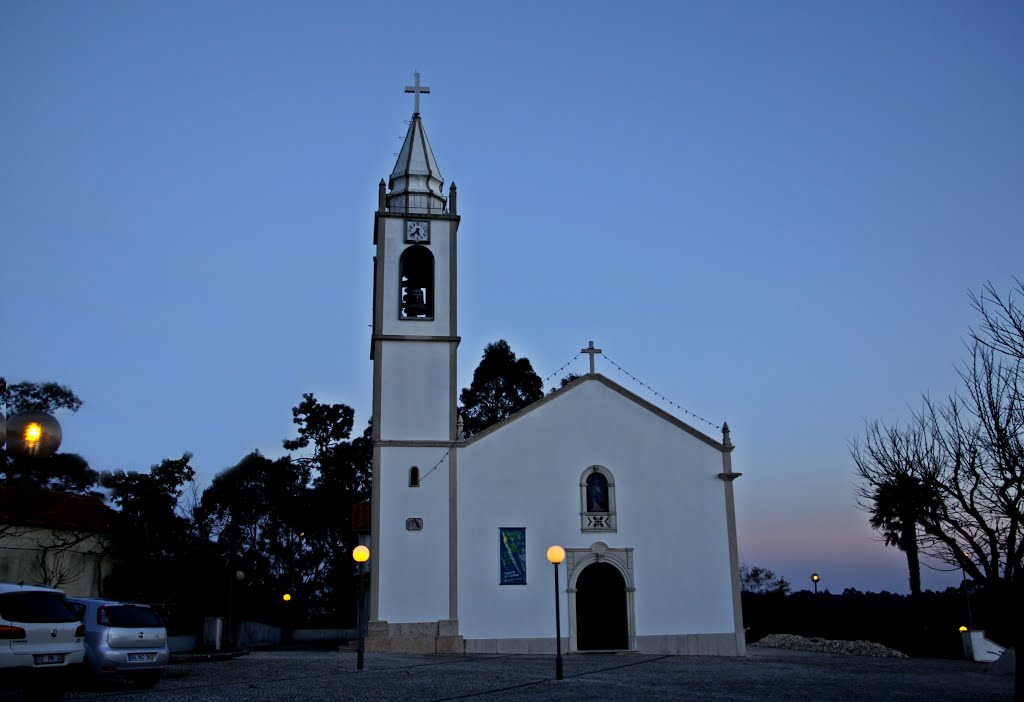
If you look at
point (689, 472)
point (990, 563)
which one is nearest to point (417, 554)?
point (689, 472)

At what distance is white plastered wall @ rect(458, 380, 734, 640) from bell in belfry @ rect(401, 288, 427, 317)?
4458mm

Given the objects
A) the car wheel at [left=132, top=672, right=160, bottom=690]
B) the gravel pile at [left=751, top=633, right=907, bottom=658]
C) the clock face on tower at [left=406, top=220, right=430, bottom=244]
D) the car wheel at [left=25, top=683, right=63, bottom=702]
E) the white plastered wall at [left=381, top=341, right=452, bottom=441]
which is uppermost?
the clock face on tower at [left=406, top=220, right=430, bottom=244]

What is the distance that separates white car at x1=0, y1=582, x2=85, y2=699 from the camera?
1177cm

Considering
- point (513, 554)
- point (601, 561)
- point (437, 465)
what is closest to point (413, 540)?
point (437, 465)

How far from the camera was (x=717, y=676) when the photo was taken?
17.5 m

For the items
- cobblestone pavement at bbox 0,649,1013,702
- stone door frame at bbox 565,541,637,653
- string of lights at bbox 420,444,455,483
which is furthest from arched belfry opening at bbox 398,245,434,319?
cobblestone pavement at bbox 0,649,1013,702

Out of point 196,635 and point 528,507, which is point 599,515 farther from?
point 196,635

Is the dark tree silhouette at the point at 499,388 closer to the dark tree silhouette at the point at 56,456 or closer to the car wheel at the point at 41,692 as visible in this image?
the dark tree silhouette at the point at 56,456

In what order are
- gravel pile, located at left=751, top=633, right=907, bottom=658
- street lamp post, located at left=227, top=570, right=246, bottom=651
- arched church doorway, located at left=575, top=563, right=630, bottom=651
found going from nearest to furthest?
1. arched church doorway, located at left=575, top=563, right=630, bottom=651
2. street lamp post, located at left=227, top=570, right=246, bottom=651
3. gravel pile, located at left=751, top=633, right=907, bottom=658

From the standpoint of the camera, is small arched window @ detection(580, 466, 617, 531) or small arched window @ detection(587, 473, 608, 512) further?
small arched window @ detection(587, 473, 608, 512)

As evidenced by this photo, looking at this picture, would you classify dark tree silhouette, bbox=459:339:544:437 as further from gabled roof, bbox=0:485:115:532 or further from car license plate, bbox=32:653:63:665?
car license plate, bbox=32:653:63:665

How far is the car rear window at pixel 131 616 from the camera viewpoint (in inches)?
578

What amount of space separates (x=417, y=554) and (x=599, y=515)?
544cm

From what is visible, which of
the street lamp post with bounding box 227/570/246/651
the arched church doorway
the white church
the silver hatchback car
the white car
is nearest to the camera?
the white car
